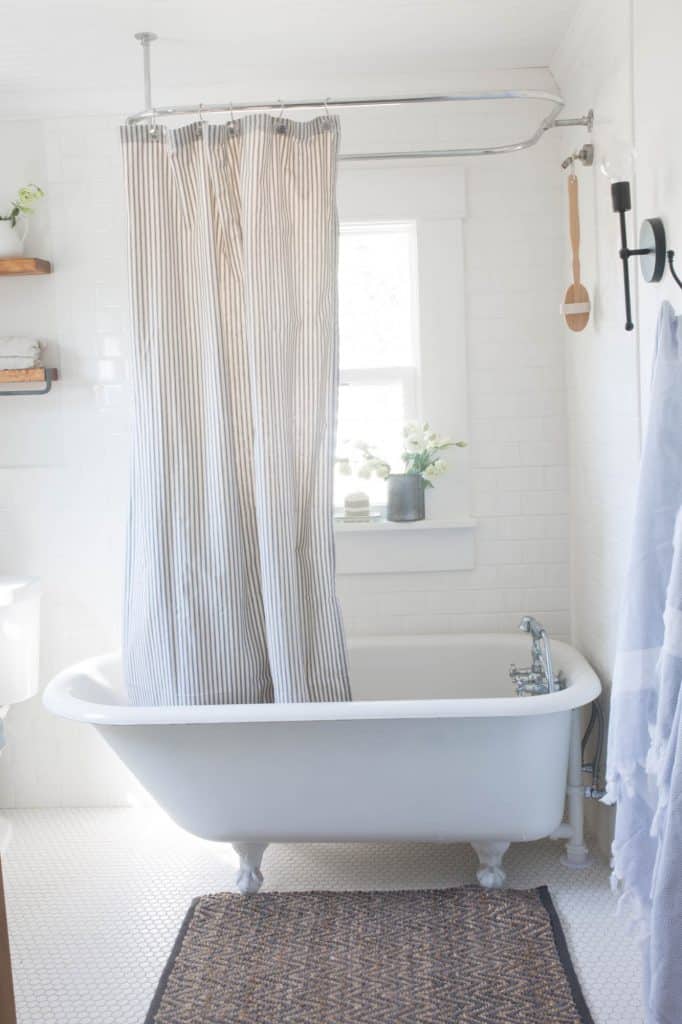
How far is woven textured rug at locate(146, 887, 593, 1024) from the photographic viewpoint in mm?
2467

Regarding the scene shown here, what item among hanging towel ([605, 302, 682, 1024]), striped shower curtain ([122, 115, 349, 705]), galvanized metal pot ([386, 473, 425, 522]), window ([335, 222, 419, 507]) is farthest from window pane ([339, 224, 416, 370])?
hanging towel ([605, 302, 682, 1024])

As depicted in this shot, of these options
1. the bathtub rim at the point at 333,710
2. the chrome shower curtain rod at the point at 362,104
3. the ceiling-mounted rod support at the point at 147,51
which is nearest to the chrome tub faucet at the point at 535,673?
the bathtub rim at the point at 333,710

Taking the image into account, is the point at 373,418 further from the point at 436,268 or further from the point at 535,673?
the point at 535,673

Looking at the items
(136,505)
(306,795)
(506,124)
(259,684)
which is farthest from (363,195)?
(306,795)

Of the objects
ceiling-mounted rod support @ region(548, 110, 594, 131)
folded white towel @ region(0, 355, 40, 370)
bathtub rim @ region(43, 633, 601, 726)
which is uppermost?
ceiling-mounted rod support @ region(548, 110, 594, 131)

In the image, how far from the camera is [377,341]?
3.72 meters

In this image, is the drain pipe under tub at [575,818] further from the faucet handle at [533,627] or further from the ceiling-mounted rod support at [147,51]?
the ceiling-mounted rod support at [147,51]

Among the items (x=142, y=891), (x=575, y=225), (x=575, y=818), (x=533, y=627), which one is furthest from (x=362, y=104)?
(x=142, y=891)

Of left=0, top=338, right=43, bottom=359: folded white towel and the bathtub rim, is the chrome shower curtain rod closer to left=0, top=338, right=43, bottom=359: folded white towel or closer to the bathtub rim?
left=0, top=338, right=43, bottom=359: folded white towel

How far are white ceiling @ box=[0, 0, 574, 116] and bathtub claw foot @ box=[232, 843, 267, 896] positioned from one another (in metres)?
2.41

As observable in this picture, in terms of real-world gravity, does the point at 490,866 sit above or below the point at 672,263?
below

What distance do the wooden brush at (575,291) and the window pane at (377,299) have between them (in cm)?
69

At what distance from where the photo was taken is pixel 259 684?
2.98 metres

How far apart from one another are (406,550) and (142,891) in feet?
4.67
